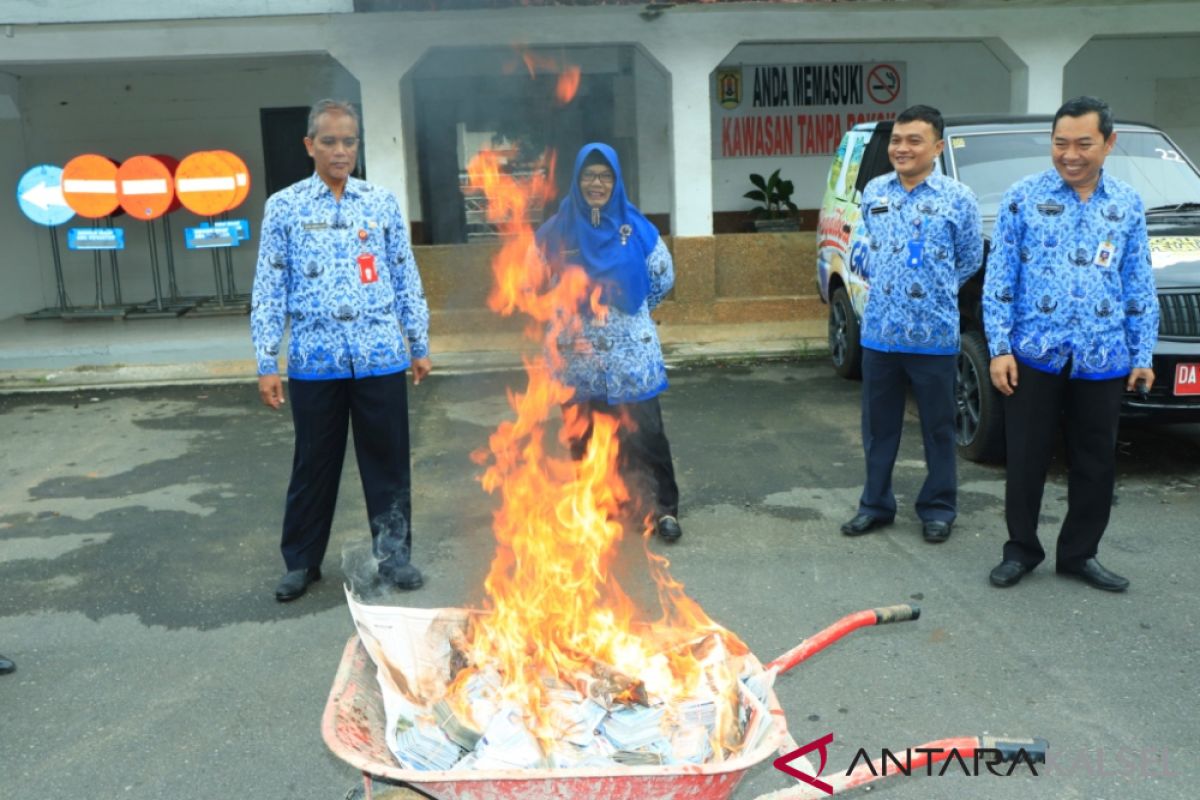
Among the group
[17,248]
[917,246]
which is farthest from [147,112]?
[917,246]

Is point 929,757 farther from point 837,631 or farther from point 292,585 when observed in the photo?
point 292,585

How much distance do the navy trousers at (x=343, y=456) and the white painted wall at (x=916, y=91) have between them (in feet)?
32.2

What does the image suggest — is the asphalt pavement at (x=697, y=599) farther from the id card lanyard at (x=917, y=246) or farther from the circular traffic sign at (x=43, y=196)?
the circular traffic sign at (x=43, y=196)

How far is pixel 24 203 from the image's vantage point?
38.9ft

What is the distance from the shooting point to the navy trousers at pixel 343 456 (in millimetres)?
4676

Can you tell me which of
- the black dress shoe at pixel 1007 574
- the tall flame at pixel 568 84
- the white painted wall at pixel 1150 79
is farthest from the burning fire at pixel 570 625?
the white painted wall at pixel 1150 79

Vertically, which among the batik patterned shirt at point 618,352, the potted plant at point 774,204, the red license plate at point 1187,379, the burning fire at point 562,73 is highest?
the burning fire at point 562,73

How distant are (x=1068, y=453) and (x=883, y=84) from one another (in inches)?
406

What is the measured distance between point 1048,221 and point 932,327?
833 millimetres

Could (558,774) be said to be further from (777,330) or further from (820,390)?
(777,330)

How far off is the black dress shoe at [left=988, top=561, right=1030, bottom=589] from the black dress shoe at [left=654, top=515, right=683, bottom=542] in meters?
1.51

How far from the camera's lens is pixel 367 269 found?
4562 millimetres

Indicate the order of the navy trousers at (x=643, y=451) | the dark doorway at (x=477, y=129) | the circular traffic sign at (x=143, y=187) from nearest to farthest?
1. the navy trousers at (x=643, y=451)
2. the circular traffic sign at (x=143, y=187)
3. the dark doorway at (x=477, y=129)

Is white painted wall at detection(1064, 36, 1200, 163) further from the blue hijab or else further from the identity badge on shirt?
the blue hijab
